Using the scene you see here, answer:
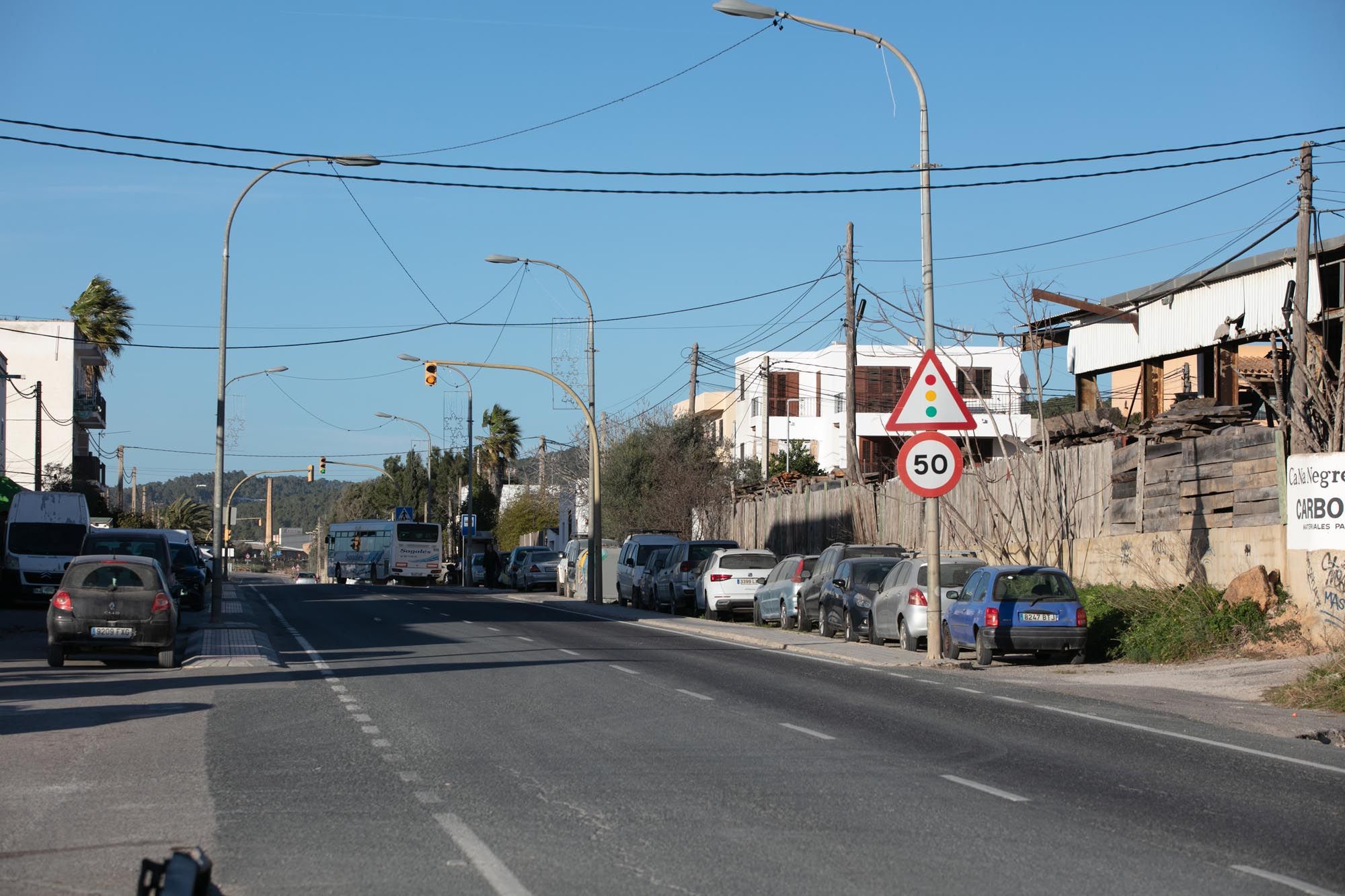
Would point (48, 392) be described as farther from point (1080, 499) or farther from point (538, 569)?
point (1080, 499)

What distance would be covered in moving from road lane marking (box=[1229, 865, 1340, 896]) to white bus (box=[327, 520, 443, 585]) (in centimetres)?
6307

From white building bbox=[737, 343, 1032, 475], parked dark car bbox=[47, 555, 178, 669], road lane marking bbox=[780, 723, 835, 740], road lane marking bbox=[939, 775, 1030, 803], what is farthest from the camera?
white building bbox=[737, 343, 1032, 475]

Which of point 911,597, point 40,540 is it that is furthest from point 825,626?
point 40,540

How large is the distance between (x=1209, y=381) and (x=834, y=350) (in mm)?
44428

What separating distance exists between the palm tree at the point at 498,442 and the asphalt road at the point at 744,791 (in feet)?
279

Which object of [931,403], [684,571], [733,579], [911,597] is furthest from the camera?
[684,571]

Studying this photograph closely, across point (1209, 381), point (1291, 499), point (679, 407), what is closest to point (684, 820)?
point (1291, 499)

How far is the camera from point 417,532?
69.2 m

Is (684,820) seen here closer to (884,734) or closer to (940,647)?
(884,734)

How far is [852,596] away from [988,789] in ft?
53.9

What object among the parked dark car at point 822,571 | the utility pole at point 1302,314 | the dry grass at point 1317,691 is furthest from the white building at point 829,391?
the dry grass at point 1317,691

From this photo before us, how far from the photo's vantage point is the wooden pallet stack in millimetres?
21531

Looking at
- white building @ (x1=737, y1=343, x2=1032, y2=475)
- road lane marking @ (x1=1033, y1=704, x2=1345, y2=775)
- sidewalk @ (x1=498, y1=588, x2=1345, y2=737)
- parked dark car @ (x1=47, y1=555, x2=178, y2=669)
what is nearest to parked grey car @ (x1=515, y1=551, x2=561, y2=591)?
white building @ (x1=737, y1=343, x2=1032, y2=475)

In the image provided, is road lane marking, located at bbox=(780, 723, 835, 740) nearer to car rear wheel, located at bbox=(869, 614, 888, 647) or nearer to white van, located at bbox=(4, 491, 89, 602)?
car rear wheel, located at bbox=(869, 614, 888, 647)
